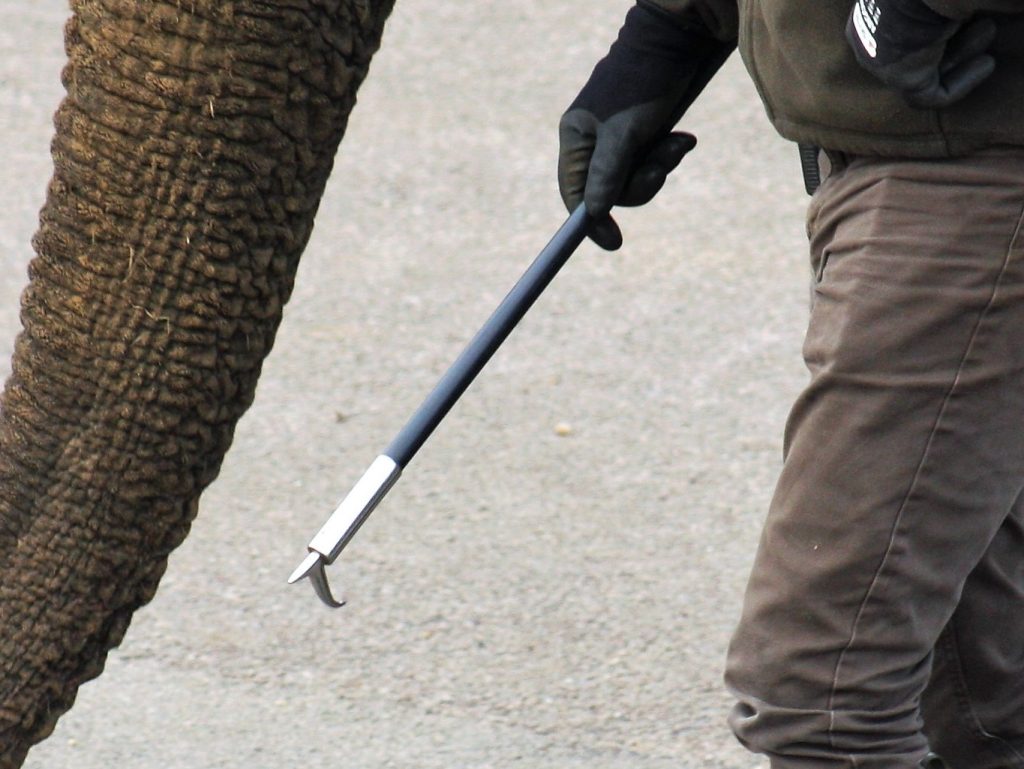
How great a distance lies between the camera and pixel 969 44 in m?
1.83

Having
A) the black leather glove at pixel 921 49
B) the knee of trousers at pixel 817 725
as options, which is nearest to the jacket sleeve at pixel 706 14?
the black leather glove at pixel 921 49

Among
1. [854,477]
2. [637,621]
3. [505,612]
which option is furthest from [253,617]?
[854,477]

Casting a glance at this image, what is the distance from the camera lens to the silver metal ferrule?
208cm

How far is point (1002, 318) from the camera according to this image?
192cm

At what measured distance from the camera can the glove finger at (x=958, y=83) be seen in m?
1.82

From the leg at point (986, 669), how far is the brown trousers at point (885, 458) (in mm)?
312

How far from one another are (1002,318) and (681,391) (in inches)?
98.1

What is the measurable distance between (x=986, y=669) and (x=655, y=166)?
2.60ft

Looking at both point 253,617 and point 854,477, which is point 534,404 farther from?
point 854,477

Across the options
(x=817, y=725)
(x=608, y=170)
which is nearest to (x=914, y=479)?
(x=817, y=725)

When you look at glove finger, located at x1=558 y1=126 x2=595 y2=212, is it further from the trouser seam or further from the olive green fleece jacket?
the trouser seam

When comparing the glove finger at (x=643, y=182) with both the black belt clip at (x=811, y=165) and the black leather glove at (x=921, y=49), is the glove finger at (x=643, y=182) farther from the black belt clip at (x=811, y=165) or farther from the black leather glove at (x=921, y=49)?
the black leather glove at (x=921, y=49)

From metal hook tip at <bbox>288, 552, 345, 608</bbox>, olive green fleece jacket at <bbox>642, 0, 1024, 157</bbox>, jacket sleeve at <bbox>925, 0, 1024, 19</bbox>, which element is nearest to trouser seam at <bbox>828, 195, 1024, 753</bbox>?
olive green fleece jacket at <bbox>642, 0, 1024, 157</bbox>

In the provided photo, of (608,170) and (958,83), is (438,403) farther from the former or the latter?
(958,83)
